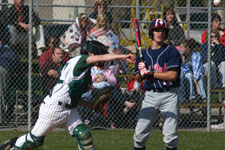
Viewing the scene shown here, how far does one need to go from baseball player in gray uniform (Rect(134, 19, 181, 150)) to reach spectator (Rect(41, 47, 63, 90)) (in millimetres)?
3611

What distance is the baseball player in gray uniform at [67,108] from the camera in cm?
551

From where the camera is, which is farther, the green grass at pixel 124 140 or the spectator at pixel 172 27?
the spectator at pixel 172 27

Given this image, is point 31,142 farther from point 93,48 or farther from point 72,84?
point 93,48

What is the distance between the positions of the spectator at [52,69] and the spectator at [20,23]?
1.92 feet

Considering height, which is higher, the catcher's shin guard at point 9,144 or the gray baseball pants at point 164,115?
the gray baseball pants at point 164,115

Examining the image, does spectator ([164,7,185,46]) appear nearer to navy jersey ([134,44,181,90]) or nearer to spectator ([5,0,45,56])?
spectator ([5,0,45,56])

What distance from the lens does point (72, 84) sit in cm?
564

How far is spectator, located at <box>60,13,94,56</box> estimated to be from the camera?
32.3ft

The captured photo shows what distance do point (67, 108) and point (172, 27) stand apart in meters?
4.97

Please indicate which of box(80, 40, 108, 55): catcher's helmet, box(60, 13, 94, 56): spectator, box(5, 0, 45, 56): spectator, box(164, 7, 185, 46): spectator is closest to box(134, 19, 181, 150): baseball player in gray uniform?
box(80, 40, 108, 55): catcher's helmet

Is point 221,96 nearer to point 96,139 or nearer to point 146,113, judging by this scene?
point 96,139

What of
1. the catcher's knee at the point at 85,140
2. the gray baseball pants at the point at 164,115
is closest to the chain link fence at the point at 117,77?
the gray baseball pants at the point at 164,115

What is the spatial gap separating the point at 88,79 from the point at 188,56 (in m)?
4.96

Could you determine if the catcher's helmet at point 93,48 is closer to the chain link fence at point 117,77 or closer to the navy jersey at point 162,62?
the navy jersey at point 162,62
